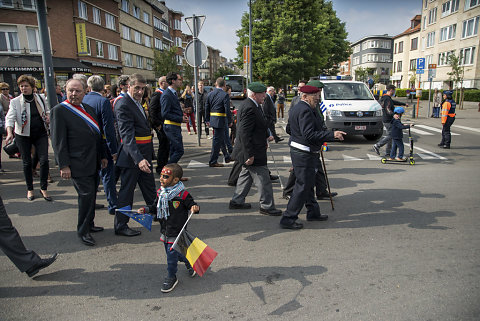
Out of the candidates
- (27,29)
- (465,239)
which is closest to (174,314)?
(465,239)

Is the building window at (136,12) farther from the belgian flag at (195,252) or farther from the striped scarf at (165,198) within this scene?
the belgian flag at (195,252)

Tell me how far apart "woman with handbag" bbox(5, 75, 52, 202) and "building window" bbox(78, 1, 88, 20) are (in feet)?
85.2

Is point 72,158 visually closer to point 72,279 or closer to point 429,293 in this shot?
point 72,279

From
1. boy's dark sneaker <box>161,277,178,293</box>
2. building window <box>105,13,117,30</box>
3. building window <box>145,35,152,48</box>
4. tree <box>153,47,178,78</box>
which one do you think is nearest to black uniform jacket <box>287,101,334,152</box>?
boy's dark sneaker <box>161,277,178,293</box>

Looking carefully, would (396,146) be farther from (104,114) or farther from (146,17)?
(146,17)

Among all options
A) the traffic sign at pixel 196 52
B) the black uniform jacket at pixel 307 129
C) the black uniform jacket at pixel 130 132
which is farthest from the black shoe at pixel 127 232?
the traffic sign at pixel 196 52

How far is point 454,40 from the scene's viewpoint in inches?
1511

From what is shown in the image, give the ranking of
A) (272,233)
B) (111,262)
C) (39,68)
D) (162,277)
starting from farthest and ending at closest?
(39,68) < (272,233) < (111,262) < (162,277)

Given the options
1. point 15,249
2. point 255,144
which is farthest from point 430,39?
point 15,249

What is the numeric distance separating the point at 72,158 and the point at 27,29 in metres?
25.1

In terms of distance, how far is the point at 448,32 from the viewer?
3972 cm

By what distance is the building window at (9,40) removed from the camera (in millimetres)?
22891

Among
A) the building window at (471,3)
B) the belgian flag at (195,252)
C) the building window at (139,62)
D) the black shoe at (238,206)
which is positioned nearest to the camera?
the belgian flag at (195,252)

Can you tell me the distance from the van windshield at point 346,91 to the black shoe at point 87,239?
9685 millimetres
